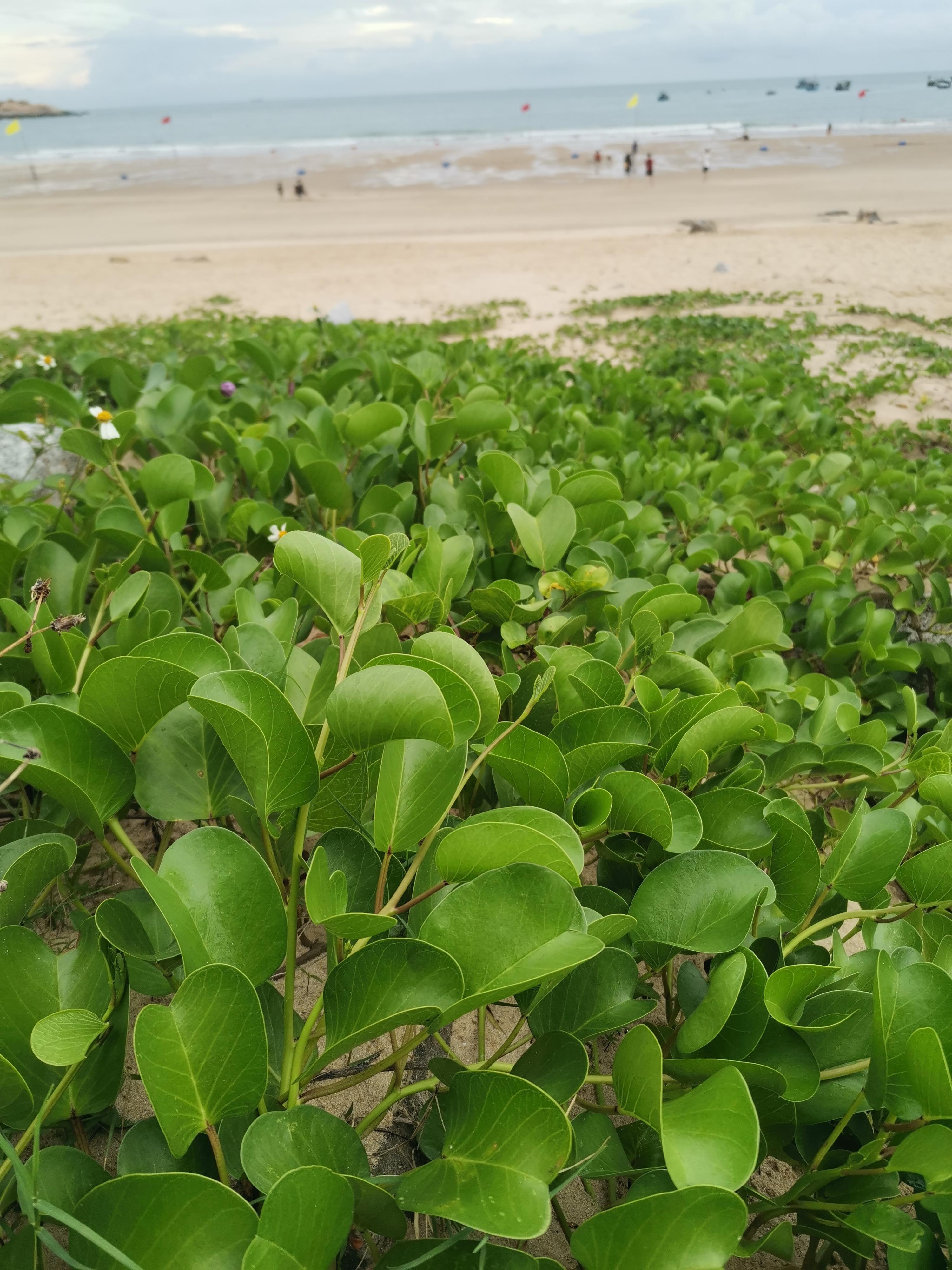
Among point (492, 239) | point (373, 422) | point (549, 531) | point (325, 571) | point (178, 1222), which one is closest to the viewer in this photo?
point (178, 1222)

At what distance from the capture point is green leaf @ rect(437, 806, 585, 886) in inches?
26.8

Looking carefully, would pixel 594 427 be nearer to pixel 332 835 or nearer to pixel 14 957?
pixel 332 835

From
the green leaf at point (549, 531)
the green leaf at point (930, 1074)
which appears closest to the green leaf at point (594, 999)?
the green leaf at point (930, 1074)

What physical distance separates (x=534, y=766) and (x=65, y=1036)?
0.48 meters

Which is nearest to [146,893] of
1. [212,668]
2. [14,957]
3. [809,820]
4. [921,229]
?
[14,957]

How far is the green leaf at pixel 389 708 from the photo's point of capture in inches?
27.1

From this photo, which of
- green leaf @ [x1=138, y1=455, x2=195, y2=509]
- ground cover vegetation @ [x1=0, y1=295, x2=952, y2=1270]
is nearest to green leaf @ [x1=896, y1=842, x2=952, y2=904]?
ground cover vegetation @ [x1=0, y1=295, x2=952, y2=1270]

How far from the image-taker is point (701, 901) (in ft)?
2.61

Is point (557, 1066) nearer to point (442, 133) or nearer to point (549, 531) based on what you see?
point (549, 531)

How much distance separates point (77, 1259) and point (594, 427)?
6.96 feet

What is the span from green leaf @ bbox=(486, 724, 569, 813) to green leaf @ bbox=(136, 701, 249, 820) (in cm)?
28

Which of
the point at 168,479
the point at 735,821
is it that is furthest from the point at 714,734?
the point at 168,479

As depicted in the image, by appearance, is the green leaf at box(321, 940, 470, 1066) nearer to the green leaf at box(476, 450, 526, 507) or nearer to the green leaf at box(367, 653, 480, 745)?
the green leaf at box(367, 653, 480, 745)

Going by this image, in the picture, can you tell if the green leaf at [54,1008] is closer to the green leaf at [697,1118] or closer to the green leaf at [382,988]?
the green leaf at [382,988]
